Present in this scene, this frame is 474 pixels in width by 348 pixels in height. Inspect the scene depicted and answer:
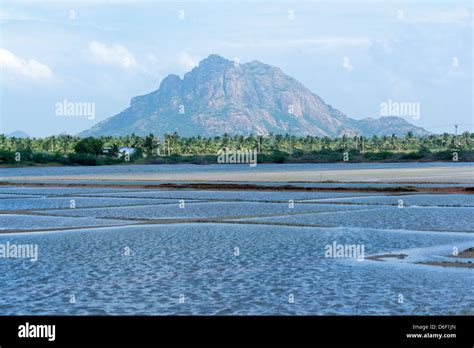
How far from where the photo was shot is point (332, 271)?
72.6ft

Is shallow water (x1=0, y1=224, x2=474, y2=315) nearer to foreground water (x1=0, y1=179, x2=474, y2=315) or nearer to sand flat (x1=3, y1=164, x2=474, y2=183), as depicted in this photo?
foreground water (x1=0, y1=179, x2=474, y2=315)

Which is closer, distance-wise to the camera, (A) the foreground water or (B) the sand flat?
(A) the foreground water

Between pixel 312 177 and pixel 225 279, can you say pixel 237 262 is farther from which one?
pixel 312 177

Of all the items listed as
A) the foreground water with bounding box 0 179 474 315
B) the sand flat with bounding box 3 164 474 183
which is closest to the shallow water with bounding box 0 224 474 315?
the foreground water with bounding box 0 179 474 315

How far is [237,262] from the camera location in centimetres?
2409

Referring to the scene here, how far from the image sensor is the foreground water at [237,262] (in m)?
17.5

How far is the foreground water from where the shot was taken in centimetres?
1753

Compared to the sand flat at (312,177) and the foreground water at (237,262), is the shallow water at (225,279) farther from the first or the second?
the sand flat at (312,177)

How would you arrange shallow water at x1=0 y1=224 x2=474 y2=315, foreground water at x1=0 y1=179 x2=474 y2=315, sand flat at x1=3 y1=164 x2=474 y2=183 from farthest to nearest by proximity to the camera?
sand flat at x1=3 y1=164 x2=474 y2=183 < foreground water at x1=0 y1=179 x2=474 y2=315 < shallow water at x1=0 y1=224 x2=474 y2=315


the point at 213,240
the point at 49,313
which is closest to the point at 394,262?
the point at 213,240

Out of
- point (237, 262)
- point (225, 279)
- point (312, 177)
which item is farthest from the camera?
point (312, 177)

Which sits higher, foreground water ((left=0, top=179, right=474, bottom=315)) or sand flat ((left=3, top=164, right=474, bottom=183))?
foreground water ((left=0, top=179, right=474, bottom=315))

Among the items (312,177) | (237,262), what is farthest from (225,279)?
(312,177)
